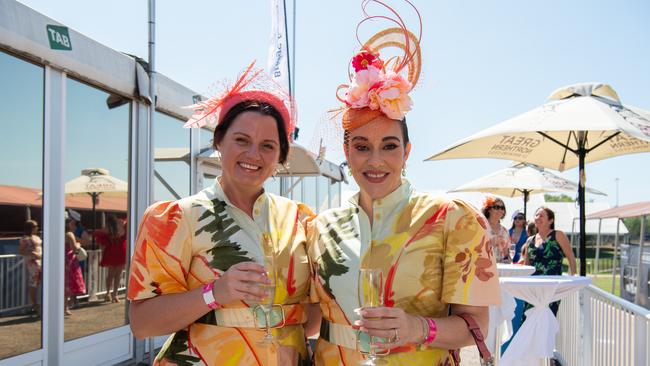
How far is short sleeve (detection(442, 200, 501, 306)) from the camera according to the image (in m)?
1.84

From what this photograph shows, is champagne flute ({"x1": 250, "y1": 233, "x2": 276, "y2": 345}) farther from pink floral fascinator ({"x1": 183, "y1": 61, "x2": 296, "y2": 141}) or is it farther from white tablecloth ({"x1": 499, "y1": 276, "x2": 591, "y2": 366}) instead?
white tablecloth ({"x1": 499, "y1": 276, "x2": 591, "y2": 366})

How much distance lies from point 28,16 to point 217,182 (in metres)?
2.86

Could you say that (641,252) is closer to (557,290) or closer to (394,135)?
(557,290)

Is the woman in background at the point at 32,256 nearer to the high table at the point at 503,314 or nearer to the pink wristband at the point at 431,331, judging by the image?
the pink wristband at the point at 431,331

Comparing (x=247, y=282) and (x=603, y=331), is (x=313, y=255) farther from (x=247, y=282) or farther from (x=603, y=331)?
(x=603, y=331)

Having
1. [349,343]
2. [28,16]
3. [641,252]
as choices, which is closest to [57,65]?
[28,16]

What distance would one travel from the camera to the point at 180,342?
6.50ft

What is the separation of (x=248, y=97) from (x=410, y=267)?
3.03 ft

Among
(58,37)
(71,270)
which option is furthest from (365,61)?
(71,270)

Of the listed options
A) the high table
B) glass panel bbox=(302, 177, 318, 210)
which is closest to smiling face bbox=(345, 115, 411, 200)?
the high table

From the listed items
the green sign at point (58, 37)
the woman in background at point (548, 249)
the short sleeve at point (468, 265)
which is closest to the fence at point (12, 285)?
the green sign at point (58, 37)

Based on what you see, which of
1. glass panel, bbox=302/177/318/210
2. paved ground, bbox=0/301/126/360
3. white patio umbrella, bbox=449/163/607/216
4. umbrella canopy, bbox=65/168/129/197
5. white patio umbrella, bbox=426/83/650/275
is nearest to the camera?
paved ground, bbox=0/301/126/360

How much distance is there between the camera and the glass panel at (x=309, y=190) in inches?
480

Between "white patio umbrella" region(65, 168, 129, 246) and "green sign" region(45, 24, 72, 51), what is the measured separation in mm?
1196
